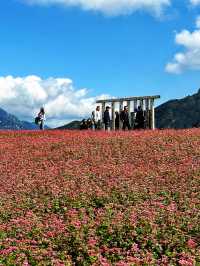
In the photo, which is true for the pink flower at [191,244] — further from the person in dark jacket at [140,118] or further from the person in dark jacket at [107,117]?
the person in dark jacket at [107,117]

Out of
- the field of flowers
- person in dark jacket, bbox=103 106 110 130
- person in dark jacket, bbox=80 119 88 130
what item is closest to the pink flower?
the field of flowers

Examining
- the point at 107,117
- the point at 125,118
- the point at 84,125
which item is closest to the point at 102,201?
the point at 125,118

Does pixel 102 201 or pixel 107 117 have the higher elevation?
pixel 107 117

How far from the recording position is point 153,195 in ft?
66.7

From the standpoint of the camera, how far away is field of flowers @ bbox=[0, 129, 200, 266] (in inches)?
537

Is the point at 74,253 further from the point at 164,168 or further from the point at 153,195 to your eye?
the point at 164,168

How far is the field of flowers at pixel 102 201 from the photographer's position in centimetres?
1364

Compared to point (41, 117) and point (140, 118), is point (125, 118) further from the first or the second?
point (41, 117)

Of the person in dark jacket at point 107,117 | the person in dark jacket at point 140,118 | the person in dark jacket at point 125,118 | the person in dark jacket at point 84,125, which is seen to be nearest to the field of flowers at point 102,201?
the person in dark jacket at point 140,118

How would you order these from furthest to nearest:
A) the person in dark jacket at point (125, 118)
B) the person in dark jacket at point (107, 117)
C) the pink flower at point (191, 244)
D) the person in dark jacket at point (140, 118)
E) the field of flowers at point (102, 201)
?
the person in dark jacket at point (107, 117) < the person in dark jacket at point (125, 118) < the person in dark jacket at point (140, 118) < the pink flower at point (191, 244) < the field of flowers at point (102, 201)

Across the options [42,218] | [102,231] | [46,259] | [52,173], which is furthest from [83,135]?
[46,259]

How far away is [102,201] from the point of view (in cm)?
1981

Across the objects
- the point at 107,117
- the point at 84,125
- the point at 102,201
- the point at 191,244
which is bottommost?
the point at 191,244

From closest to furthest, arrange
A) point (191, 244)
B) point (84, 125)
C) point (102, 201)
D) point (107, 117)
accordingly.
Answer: point (191, 244) < point (102, 201) < point (107, 117) < point (84, 125)
